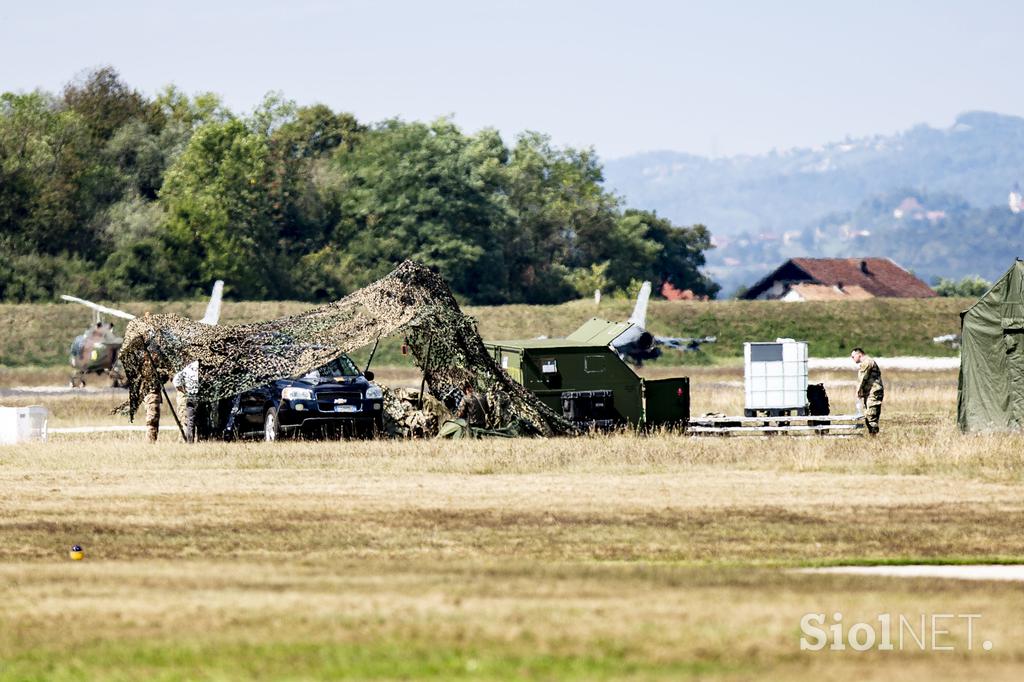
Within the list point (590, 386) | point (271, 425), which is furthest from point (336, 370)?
point (590, 386)

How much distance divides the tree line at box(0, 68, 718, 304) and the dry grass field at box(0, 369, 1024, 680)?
67755 mm

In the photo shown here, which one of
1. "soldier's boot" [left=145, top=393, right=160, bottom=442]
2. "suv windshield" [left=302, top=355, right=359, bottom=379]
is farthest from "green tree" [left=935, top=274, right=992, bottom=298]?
"soldier's boot" [left=145, top=393, right=160, bottom=442]

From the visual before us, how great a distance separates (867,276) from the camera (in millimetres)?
163250

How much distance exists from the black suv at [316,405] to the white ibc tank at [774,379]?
8.16 meters

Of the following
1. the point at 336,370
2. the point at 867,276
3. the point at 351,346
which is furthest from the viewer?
the point at 867,276

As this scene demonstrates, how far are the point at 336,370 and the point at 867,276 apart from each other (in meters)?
138

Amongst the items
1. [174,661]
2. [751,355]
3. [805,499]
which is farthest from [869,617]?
[751,355]

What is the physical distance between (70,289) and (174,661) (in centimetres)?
8534

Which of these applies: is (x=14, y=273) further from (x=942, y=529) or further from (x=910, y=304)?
(x=942, y=529)

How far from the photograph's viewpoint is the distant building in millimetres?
154750

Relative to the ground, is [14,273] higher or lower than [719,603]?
higher

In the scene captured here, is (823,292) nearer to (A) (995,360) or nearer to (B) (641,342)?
(B) (641,342)

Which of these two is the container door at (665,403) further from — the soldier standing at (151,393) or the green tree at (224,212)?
the green tree at (224,212)

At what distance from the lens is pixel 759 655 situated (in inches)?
408
